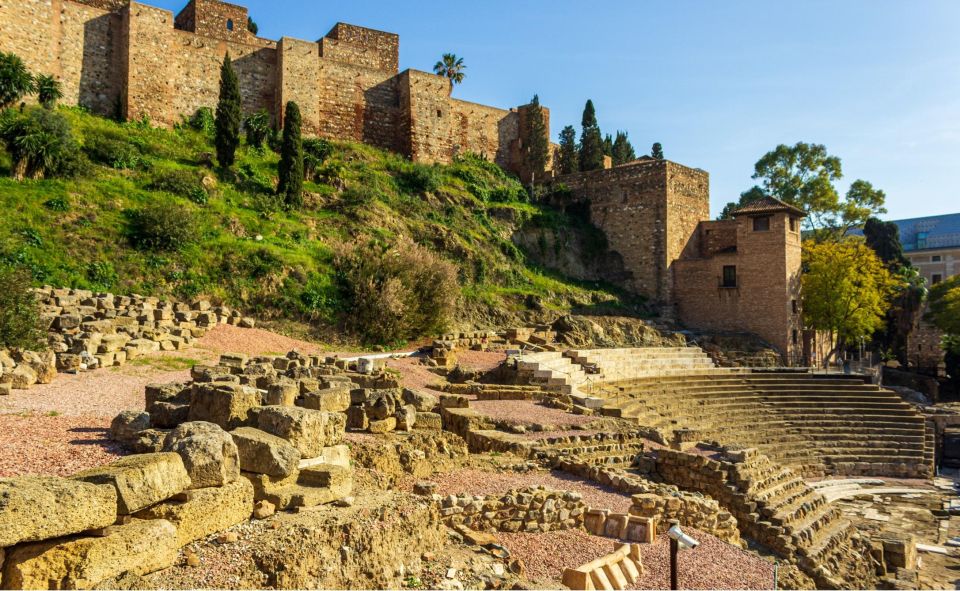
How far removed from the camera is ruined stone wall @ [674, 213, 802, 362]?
30859 mm

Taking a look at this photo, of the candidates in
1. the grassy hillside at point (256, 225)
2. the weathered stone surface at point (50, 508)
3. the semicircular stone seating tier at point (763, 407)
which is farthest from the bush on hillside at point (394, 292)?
the weathered stone surface at point (50, 508)

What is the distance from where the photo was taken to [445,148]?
3603 cm

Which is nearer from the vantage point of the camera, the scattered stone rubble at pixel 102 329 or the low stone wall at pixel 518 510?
the low stone wall at pixel 518 510

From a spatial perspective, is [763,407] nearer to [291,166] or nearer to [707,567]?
[707,567]

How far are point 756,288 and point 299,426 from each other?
1135 inches

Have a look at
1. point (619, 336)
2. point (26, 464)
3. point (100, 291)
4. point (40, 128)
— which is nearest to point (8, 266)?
point (100, 291)

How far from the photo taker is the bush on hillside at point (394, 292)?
70.8ft

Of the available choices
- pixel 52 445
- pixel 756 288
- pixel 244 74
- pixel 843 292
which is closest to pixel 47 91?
pixel 244 74

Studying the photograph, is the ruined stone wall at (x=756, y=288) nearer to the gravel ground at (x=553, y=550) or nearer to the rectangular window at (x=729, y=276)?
the rectangular window at (x=729, y=276)

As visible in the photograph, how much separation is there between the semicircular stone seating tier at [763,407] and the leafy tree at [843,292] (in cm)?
757

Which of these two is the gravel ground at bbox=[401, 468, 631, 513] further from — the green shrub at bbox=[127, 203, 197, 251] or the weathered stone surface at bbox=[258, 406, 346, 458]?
the green shrub at bbox=[127, 203, 197, 251]

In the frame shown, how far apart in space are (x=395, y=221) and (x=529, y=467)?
62.3 ft

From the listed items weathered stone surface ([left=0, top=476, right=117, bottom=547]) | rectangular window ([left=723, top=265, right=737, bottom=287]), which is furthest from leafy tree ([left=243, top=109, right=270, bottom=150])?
weathered stone surface ([left=0, top=476, right=117, bottom=547])

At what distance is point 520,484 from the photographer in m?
9.70
